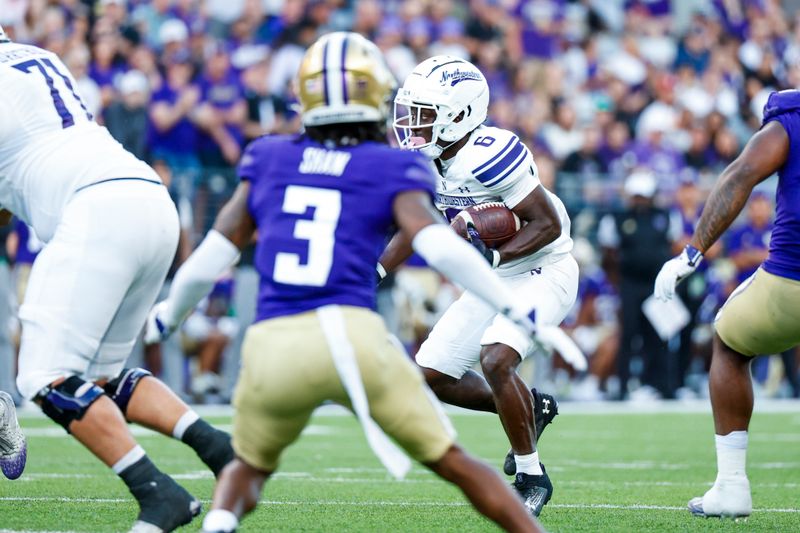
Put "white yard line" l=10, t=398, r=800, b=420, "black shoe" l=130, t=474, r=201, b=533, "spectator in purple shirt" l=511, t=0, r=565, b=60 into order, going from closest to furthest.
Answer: "black shoe" l=130, t=474, r=201, b=533 < "white yard line" l=10, t=398, r=800, b=420 < "spectator in purple shirt" l=511, t=0, r=565, b=60

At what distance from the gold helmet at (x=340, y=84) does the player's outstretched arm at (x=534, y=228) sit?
2.08 m

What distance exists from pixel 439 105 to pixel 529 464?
5.49 feet

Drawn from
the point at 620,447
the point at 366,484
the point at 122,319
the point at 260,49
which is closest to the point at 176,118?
the point at 260,49

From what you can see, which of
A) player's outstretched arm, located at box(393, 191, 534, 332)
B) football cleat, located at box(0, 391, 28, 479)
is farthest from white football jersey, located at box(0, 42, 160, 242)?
player's outstretched arm, located at box(393, 191, 534, 332)

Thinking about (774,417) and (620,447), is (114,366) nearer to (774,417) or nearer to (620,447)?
(620,447)

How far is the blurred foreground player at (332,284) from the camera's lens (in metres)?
3.48

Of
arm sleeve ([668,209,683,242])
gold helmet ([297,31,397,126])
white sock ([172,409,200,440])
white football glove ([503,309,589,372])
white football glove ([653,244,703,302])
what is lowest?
arm sleeve ([668,209,683,242])

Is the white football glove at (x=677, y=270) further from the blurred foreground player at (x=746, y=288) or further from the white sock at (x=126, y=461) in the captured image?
the white sock at (x=126, y=461)

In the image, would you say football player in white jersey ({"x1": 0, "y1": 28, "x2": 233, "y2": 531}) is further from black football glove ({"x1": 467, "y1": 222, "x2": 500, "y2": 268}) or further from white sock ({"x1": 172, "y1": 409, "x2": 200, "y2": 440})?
black football glove ({"x1": 467, "y1": 222, "x2": 500, "y2": 268})

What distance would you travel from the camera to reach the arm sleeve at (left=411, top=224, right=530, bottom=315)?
3.49 metres

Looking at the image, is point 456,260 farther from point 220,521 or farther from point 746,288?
point 746,288

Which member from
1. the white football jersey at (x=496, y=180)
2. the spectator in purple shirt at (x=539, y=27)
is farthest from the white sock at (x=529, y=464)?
the spectator in purple shirt at (x=539, y=27)

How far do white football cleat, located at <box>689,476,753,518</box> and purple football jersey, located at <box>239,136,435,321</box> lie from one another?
2006 millimetres

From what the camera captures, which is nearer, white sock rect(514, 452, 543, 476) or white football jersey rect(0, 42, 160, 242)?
white football jersey rect(0, 42, 160, 242)
